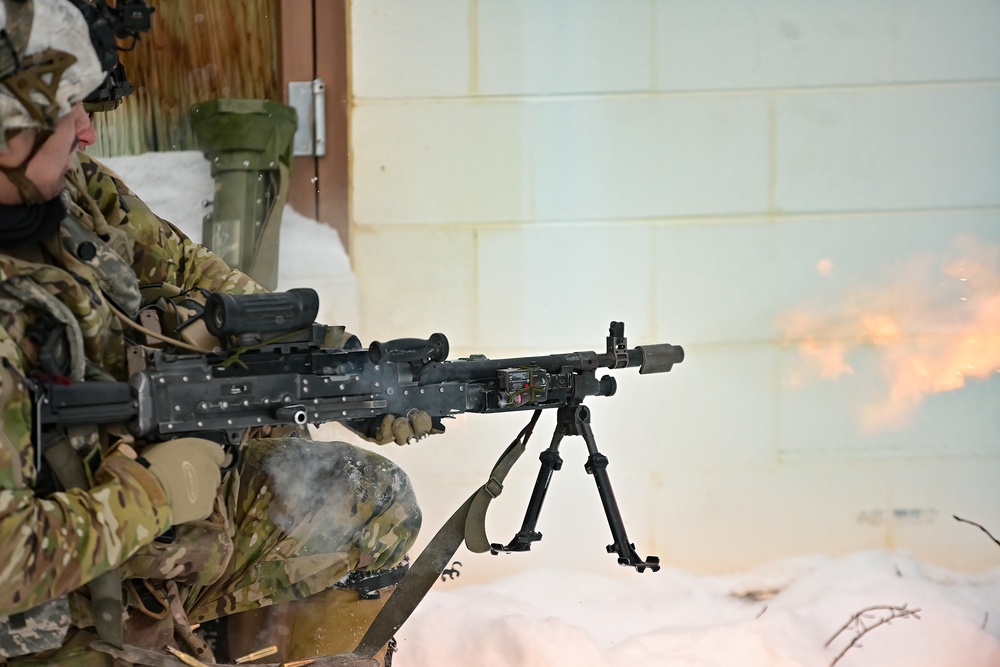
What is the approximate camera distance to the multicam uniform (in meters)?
1.70

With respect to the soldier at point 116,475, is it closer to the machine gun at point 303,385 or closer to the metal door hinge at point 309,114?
the machine gun at point 303,385

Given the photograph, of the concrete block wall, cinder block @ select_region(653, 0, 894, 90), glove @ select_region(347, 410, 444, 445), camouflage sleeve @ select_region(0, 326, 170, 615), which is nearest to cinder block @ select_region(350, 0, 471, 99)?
the concrete block wall

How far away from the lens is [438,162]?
319 centimetres

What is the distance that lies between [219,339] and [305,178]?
1184 mm

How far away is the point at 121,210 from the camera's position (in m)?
2.41

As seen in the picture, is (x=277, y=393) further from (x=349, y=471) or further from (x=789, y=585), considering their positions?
(x=789, y=585)

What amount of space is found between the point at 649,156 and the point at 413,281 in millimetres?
843

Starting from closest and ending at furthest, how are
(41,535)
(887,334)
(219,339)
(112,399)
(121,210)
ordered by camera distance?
(41,535)
(112,399)
(219,339)
(121,210)
(887,334)

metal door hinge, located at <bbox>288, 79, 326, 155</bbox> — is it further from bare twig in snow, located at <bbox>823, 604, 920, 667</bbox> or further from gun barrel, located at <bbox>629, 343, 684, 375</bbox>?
bare twig in snow, located at <bbox>823, 604, 920, 667</bbox>

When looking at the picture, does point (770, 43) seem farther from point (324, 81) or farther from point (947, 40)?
point (324, 81)

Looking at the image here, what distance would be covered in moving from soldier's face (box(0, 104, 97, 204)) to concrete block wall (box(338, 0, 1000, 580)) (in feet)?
4.28

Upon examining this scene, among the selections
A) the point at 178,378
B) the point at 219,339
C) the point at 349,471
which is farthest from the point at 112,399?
the point at 349,471

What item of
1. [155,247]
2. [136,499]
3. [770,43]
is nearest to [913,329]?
[770,43]

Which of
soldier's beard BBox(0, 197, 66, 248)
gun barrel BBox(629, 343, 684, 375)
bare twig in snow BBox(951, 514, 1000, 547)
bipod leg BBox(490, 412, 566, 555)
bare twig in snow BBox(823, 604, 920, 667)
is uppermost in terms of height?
soldier's beard BBox(0, 197, 66, 248)
